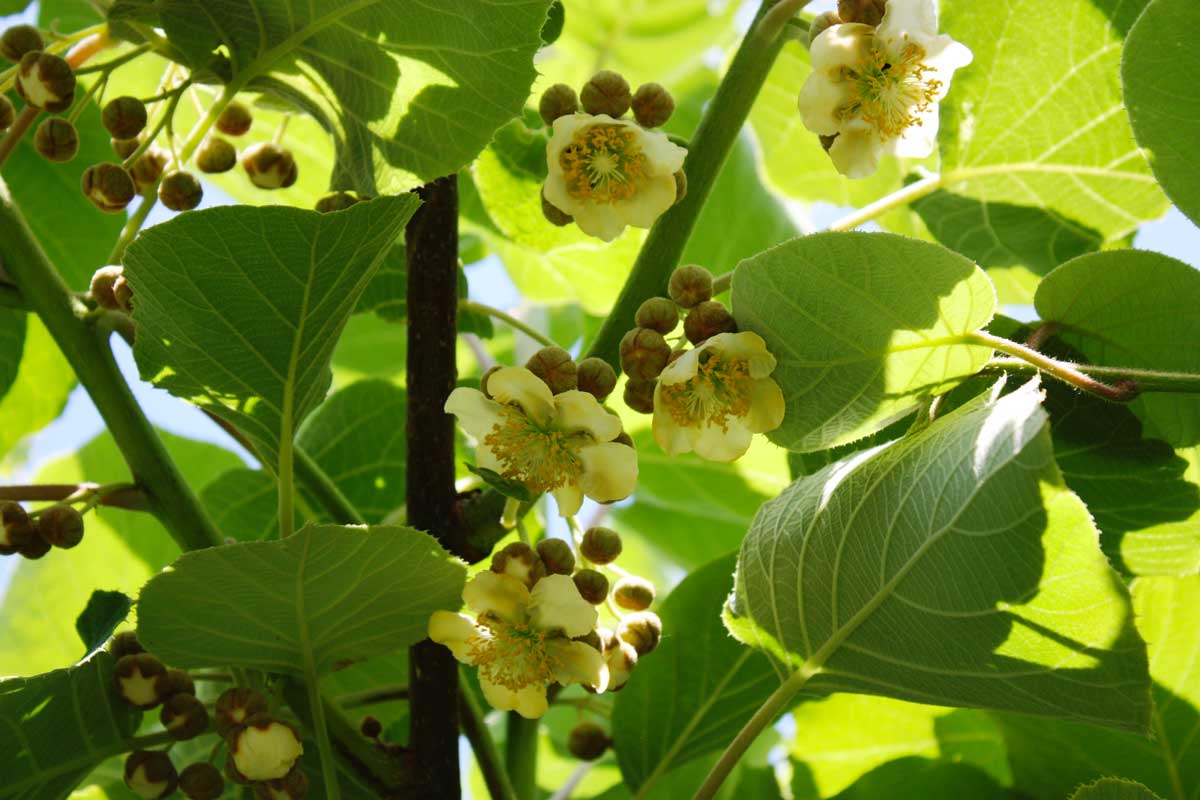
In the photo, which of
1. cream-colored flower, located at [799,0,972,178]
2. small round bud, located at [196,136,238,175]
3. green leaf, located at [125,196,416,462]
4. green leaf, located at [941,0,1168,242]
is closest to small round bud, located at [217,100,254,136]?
small round bud, located at [196,136,238,175]

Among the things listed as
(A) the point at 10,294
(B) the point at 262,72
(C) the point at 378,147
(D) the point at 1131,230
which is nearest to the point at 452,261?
(C) the point at 378,147

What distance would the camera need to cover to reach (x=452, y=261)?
3.67 ft

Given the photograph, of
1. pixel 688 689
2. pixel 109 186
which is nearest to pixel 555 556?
pixel 688 689

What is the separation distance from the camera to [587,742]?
1390mm

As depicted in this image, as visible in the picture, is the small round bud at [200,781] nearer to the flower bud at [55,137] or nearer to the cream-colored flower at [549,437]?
the cream-colored flower at [549,437]

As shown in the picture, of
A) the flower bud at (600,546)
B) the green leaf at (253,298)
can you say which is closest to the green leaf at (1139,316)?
the flower bud at (600,546)

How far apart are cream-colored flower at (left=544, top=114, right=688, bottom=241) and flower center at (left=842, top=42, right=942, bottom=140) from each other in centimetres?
16

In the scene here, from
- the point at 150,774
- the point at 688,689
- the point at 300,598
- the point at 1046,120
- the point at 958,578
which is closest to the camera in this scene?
the point at 958,578

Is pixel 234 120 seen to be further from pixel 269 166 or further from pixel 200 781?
pixel 200 781

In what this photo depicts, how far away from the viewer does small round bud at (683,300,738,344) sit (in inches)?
37.0

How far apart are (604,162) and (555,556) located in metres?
0.31

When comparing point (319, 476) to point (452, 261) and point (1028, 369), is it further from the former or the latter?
point (1028, 369)

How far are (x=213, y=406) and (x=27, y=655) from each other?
0.74 m

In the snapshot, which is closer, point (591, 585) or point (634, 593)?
point (591, 585)
